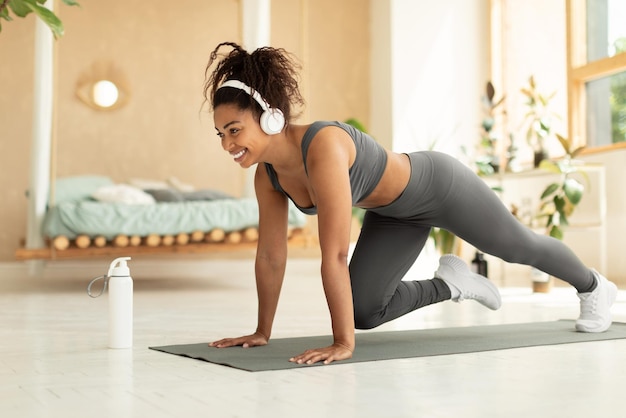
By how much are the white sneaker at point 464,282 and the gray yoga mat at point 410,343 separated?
0.11 meters

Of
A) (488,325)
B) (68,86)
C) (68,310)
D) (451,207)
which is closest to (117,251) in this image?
(68,310)

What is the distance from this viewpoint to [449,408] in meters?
1.39

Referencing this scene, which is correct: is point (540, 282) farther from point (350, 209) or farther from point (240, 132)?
point (240, 132)

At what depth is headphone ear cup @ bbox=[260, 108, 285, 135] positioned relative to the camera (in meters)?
1.95

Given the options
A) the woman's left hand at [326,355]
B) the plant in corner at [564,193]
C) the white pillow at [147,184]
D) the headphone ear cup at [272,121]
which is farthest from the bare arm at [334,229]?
the white pillow at [147,184]

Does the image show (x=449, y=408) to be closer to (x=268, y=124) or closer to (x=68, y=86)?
(x=268, y=124)

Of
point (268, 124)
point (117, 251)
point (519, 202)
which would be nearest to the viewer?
point (268, 124)

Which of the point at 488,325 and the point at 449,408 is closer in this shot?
the point at 449,408

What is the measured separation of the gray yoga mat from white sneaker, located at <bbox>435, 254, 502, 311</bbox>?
115mm

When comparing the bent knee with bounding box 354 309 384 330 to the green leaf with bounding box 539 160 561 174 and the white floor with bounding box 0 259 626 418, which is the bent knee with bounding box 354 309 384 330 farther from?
the green leaf with bounding box 539 160 561 174

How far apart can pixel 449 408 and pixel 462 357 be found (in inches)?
26.1

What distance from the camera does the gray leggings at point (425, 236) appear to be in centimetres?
219

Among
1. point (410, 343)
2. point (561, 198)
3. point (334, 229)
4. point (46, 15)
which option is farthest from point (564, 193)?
point (46, 15)

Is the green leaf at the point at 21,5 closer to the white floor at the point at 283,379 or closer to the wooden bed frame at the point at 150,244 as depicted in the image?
the white floor at the point at 283,379
